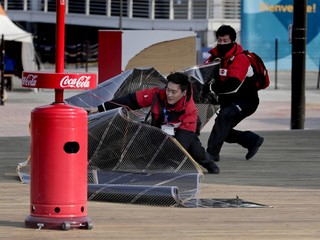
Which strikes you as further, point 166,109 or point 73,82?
point 166,109

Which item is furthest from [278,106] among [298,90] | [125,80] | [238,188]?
[238,188]

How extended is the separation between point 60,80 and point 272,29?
128ft

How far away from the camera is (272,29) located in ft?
152

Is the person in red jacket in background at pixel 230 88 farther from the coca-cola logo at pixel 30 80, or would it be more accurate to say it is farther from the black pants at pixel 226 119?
the coca-cola logo at pixel 30 80

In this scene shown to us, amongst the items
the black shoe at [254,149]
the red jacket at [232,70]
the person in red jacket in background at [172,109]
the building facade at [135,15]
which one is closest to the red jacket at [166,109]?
the person in red jacket in background at [172,109]

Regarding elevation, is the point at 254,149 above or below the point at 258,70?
below

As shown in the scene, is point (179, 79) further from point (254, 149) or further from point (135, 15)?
point (135, 15)

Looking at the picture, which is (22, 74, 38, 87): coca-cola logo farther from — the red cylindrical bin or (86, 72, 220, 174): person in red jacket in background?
(86, 72, 220, 174): person in red jacket in background

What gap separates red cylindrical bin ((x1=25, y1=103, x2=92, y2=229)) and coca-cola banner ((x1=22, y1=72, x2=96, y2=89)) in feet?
0.63

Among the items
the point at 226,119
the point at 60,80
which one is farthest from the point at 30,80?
the point at 226,119

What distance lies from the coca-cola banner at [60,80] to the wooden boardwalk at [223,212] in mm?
1082

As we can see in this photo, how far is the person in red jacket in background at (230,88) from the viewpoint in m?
12.6

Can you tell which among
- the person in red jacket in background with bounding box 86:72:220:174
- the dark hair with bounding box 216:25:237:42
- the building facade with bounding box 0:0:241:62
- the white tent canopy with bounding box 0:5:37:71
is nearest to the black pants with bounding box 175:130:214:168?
the person in red jacket in background with bounding box 86:72:220:174

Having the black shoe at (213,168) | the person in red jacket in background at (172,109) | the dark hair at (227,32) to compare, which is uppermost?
the dark hair at (227,32)
